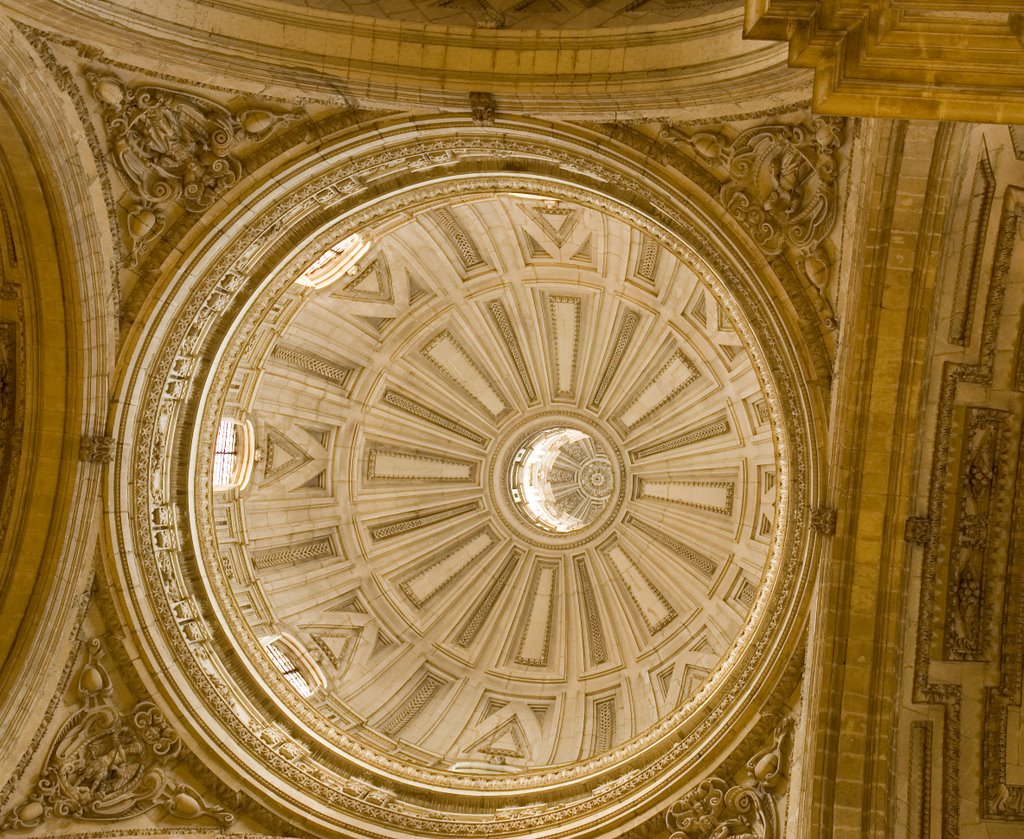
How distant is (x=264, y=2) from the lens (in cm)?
1150

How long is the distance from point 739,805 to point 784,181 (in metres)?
7.53

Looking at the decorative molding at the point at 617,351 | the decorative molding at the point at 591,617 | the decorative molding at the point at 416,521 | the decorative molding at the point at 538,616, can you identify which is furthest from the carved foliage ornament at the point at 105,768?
the decorative molding at the point at 617,351

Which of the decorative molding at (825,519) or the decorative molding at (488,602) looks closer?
the decorative molding at (825,519)

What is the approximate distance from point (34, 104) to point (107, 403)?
3.76 meters

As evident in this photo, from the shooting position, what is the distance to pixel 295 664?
18156 millimetres

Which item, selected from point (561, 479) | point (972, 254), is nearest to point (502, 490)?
point (561, 479)

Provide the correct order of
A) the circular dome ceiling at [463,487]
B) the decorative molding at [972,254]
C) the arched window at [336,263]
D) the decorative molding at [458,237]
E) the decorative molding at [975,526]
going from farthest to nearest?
the decorative molding at [458,237] < the arched window at [336,263] < the circular dome ceiling at [463,487] < the decorative molding at [975,526] < the decorative molding at [972,254]

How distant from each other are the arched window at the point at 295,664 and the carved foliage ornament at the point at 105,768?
3497 millimetres

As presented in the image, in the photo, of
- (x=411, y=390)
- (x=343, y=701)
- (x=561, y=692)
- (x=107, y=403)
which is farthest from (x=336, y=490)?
(x=107, y=403)

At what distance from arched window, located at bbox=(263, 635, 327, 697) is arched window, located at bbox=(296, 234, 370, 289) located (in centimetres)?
637

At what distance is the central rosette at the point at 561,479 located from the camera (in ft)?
79.7

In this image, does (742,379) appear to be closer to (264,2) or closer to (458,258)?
(458,258)

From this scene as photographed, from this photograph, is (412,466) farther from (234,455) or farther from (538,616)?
(234,455)

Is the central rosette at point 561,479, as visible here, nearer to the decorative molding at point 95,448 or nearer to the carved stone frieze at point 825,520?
the decorative molding at point 95,448
